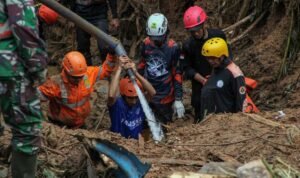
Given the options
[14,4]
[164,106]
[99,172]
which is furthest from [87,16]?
[14,4]

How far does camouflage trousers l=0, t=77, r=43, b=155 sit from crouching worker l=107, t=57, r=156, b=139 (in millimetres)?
2717

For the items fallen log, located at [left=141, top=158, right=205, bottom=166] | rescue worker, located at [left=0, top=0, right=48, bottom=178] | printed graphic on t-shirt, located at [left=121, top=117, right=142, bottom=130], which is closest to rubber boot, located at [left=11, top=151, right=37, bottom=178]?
rescue worker, located at [left=0, top=0, right=48, bottom=178]

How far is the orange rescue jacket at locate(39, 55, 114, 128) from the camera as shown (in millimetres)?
7828

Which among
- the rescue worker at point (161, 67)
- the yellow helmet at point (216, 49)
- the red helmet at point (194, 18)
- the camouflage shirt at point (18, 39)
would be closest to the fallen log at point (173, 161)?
the camouflage shirt at point (18, 39)

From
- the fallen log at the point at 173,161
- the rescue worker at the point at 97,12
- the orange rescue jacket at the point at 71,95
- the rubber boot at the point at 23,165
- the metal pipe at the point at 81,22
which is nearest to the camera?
the rubber boot at the point at 23,165

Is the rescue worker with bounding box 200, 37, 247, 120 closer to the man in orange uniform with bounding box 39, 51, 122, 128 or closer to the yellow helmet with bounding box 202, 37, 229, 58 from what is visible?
the yellow helmet with bounding box 202, 37, 229, 58

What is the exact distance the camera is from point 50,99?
7.98 m

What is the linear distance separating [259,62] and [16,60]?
5938 mm

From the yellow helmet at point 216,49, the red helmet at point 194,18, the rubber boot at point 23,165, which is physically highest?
the red helmet at point 194,18

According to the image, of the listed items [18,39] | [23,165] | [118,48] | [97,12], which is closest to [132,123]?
[118,48]

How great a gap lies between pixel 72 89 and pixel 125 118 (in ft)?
2.46

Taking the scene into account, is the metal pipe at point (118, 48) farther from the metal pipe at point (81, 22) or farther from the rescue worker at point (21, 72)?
the rescue worker at point (21, 72)

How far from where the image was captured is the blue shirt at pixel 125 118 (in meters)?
7.72

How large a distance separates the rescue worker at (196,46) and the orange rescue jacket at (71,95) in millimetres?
1196
